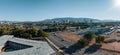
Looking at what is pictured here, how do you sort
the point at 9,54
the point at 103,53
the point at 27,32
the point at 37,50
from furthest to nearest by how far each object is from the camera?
the point at 27,32 → the point at 103,53 → the point at 37,50 → the point at 9,54

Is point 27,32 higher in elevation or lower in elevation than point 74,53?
higher

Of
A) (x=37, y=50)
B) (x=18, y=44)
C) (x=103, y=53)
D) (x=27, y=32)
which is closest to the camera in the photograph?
(x=37, y=50)

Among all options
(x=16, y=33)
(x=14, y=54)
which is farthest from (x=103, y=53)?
(x=16, y=33)

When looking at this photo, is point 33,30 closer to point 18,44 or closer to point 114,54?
point 18,44

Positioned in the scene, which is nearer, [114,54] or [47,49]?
[47,49]

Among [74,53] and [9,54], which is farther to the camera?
[74,53]

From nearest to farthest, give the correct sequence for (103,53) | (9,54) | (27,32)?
(9,54) < (103,53) < (27,32)

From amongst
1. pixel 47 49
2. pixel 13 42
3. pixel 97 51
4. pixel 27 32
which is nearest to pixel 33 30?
pixel 27 32

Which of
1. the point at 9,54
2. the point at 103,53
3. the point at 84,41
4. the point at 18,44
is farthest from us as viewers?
the point at 84,41

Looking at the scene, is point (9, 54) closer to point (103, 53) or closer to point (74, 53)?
point (74, 53)
